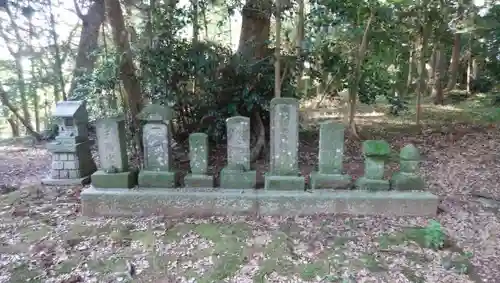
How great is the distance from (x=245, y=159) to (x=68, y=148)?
2.68 m

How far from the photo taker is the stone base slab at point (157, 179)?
4.37 metres

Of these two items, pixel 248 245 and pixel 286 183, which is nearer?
pixel 248 245

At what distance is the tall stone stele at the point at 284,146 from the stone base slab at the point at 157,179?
3.79 feet

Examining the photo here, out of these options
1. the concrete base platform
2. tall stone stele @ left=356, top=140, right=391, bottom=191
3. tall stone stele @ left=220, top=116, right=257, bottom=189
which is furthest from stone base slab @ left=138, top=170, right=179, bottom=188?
tall stone stele @ left=356, top=140, right=391, bottom=191

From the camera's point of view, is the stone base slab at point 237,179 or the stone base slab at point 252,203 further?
the stone base slab at point 237,179

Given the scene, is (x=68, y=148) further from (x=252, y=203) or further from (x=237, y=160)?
(x=252, y=203)

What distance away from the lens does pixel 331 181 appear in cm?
430

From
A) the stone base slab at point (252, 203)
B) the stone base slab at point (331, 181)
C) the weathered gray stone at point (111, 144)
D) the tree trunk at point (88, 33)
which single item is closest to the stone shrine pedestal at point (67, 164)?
the weathered gray stone at point (111, 144)

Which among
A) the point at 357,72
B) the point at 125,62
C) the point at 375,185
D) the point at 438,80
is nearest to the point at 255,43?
the point at 357,72

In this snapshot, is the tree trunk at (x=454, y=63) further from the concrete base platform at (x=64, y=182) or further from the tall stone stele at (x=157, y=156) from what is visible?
the concrete base platform at (x=64, y=182)

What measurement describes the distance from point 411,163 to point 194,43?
3.74m

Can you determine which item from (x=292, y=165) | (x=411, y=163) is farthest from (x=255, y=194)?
(x=411, y=163)

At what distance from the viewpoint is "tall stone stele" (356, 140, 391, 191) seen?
4176 mm

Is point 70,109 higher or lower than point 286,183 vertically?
higher
